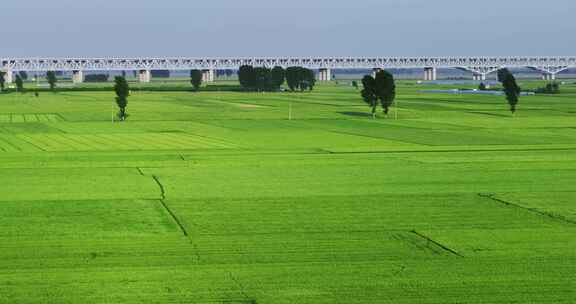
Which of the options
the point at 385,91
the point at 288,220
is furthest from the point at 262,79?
the point at 288,220

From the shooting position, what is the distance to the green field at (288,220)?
18.0 m

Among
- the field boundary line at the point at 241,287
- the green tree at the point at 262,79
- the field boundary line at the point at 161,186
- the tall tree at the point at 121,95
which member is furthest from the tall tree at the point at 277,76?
the field boundary line at the point at 241,287

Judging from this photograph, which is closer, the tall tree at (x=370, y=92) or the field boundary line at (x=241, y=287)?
the field boundary line at (x=241, y=287)

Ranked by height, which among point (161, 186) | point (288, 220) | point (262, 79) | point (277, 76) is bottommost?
point (161, 186)

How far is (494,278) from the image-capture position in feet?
60.8

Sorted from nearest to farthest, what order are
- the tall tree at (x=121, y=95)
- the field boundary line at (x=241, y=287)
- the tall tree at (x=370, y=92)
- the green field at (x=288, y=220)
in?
1. the field boundary line at (x=241, y=287)
2. the green field at (x=288, y=220)
3. the tall tree at (x=121, y=95)
4. the tall tree at (x=370, y=92)

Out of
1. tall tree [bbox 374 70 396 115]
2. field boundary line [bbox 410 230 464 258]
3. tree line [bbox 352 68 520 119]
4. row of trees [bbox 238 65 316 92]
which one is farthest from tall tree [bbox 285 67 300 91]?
field boundary line [bbox 410 230 464 258]

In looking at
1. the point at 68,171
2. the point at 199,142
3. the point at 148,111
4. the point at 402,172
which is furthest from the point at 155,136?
the point at 148,111

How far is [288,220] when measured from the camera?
82.0 feet

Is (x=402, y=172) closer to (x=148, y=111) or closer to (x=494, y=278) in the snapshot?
(x=494, y=278)

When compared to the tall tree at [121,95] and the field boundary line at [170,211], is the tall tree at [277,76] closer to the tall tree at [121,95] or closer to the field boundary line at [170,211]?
the tall tree at [121,95]

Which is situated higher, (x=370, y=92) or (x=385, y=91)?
(x=385, y=91)

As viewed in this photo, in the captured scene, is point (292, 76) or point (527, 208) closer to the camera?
point (527, 208)

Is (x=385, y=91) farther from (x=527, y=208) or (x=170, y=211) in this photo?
(x=170, y=211)
